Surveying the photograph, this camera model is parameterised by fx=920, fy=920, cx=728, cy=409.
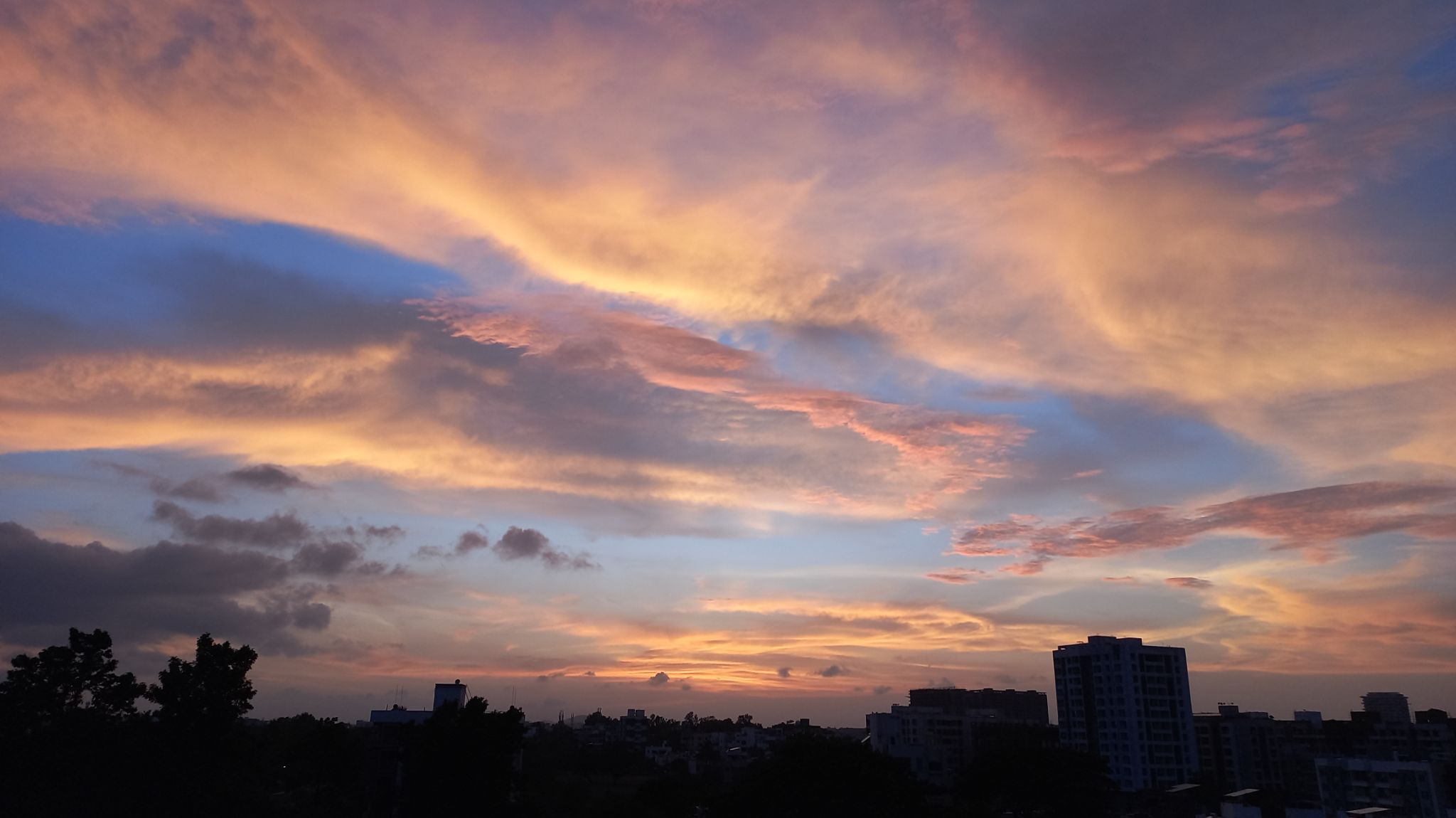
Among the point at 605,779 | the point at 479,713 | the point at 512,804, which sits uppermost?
the point at 479,713

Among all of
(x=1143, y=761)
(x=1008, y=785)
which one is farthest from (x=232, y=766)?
(x=1143, y=761)

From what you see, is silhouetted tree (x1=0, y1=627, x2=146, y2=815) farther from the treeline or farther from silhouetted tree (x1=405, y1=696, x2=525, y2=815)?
silhouetted tree (x1=405, y1=696, x2=525, y2=815)

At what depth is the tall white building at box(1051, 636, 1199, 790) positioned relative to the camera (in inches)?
4707

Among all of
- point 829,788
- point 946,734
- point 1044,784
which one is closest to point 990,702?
point 946,734

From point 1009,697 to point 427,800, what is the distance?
165976 mm

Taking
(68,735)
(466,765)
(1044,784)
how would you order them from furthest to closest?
(1044,784) < (466,765) < (68,735)

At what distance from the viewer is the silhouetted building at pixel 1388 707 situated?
137875 millimetres

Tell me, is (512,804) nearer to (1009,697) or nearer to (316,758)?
(316,758)

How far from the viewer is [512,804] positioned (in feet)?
158

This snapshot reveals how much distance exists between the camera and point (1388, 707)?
141 m

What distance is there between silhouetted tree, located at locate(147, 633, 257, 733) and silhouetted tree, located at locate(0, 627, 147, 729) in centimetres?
167

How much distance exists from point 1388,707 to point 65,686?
167 m

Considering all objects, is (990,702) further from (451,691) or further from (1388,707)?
(451,691)

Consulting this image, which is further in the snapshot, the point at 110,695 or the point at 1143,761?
the point at 1143,761
